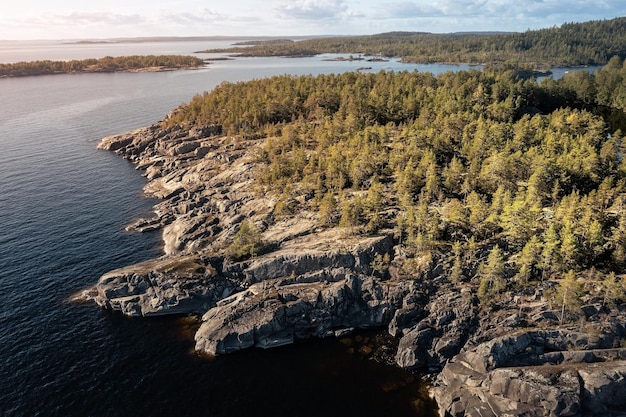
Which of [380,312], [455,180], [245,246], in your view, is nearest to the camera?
[380,312]

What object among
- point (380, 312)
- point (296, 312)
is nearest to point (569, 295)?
point (380, 312)

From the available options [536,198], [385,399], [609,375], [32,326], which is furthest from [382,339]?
[32,326]

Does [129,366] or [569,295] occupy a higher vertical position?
[569,295]

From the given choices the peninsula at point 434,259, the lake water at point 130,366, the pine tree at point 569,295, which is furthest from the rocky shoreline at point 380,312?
the lake water at point 130,366

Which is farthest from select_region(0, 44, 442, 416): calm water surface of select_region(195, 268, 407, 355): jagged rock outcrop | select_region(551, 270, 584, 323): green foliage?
select_region(551, 270, 584, 323): green foliage

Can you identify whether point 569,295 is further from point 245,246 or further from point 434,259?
point 245,246

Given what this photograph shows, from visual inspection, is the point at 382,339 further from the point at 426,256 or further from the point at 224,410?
the point at 224,410

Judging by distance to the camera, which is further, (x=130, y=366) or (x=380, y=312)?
(x=380, y=312)
